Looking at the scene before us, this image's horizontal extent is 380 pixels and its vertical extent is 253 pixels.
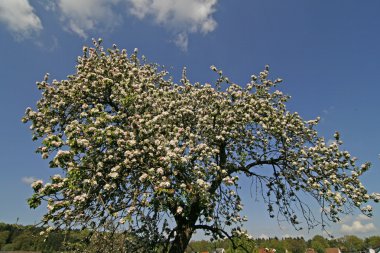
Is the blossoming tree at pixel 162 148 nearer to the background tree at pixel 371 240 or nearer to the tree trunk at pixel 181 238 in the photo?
the tree trunk at pixel 181 238

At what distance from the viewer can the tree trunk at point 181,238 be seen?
1527 centimetres

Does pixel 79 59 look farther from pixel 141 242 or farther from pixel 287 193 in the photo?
pixel 287 193

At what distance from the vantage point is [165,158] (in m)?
11.7

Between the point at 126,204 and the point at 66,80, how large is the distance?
26.0 ft

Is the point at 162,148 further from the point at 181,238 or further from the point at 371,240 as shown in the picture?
the point at 371,240

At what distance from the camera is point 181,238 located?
15.4m

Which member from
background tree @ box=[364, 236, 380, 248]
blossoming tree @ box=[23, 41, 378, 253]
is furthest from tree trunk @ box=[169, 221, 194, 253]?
background tree @ box=[364, 236, 380, 248]

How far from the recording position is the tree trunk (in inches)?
601

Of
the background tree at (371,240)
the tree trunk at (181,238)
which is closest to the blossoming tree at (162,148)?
the tree trunk at (181,238)

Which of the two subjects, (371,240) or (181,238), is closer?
(181,238)

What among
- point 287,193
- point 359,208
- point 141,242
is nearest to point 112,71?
point 141,242

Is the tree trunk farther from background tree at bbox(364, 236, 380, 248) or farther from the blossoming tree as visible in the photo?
background tree at bbox(364, 236, 380, 248)

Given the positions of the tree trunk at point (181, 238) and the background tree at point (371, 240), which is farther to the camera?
the background tree at point (371, 240)

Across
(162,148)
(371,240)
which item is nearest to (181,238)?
(162,148)
